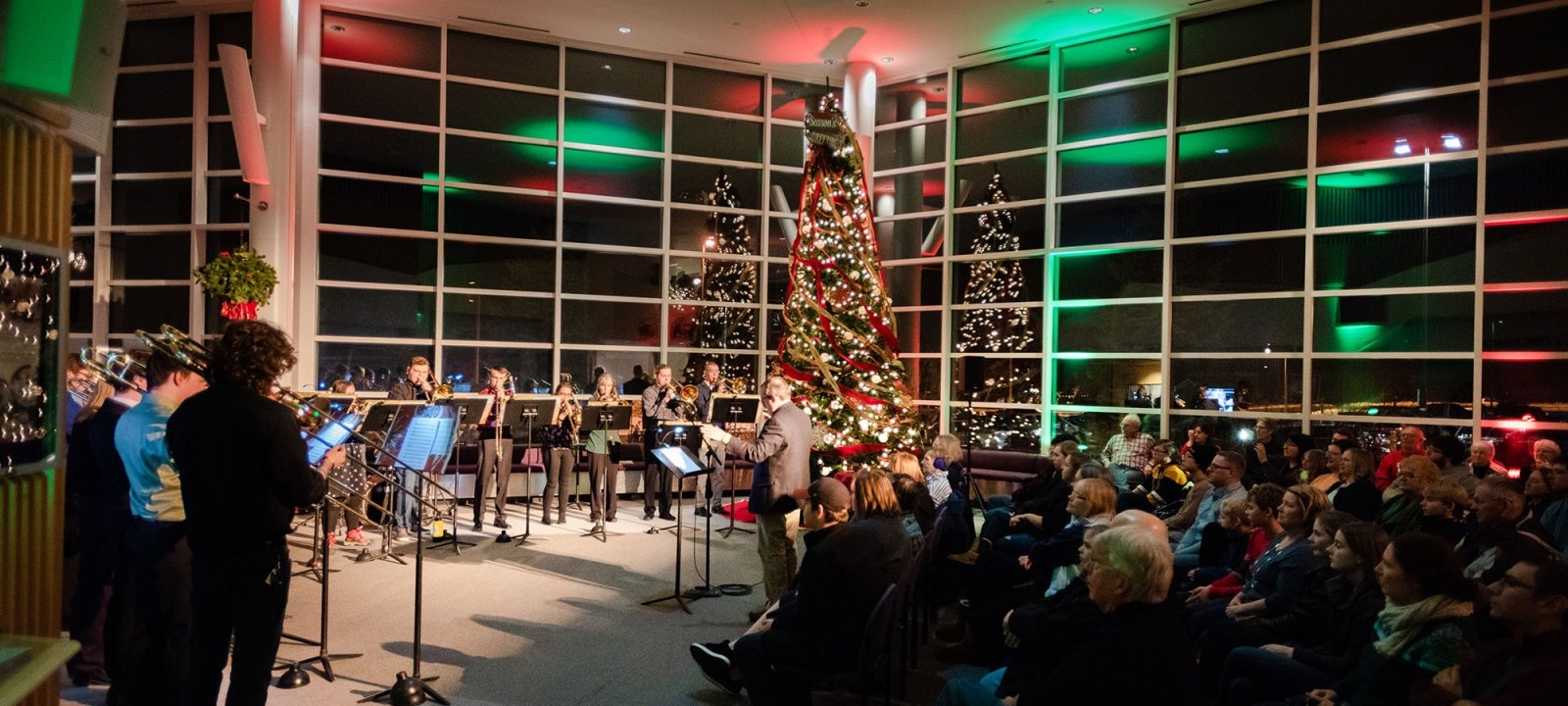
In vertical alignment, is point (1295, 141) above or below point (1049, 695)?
above

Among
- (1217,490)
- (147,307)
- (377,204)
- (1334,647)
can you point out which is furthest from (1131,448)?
(147,307)

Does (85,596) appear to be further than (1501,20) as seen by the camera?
No

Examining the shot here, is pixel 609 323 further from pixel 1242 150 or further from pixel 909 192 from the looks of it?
pixel 1242 150

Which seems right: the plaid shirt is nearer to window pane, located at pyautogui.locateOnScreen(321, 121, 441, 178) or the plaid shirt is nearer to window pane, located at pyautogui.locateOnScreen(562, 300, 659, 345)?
window pane, located at pyautogui.locateOnScreen(562, 300, 659, 345)

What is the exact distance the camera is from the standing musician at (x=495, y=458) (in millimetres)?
9141

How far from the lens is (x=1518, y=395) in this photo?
8.75 metres

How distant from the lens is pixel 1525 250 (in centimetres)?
873

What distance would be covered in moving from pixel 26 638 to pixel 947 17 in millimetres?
10431

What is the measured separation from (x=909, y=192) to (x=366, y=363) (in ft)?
23.2

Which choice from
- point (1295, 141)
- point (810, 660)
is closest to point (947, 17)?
point (1295, 141)

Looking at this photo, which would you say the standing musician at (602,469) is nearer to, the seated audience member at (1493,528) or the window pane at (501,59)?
the window pane at (501,59)

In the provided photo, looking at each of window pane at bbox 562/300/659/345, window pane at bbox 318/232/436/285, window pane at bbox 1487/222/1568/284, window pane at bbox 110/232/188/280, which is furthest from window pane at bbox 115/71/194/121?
window pane at bbox 1487/222/1568/284

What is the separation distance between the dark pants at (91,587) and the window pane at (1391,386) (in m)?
10.1

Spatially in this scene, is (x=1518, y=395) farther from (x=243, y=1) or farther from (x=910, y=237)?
(x=243, y=1)
